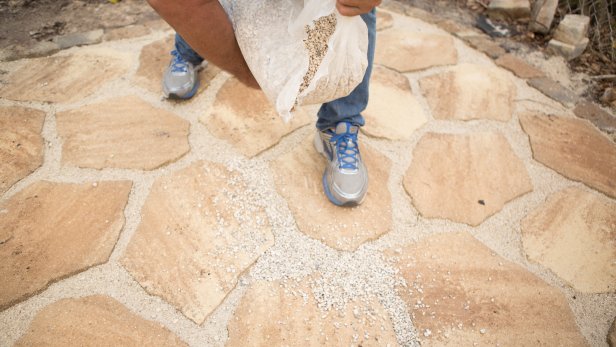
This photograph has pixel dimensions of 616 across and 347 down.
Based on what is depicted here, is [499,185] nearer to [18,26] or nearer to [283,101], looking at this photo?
[283,101]

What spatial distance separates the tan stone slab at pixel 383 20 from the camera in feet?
9.00

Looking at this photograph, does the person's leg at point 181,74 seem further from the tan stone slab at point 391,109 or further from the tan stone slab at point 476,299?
the tan stone slab at point 476,299

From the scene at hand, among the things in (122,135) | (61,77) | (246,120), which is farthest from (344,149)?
(61,77)

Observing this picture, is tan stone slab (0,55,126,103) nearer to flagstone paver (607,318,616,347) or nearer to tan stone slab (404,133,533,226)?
tan stone slab (404,133,533,226)

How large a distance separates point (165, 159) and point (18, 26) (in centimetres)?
149

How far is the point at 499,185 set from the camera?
6.37ft

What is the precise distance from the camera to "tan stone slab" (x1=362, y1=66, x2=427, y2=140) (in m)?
2.12

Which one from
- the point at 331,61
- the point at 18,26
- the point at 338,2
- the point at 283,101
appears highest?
the point at 338,2

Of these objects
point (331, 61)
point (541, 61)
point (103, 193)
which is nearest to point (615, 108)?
point (541, 61)

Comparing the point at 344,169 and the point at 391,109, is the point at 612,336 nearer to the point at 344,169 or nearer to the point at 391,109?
the point at 344,169

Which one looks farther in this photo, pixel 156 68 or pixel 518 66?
pixel 518 66

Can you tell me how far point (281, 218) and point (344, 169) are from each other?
1.18 feet

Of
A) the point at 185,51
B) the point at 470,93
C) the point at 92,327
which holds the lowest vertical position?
the point at 92,327

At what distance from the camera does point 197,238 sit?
1590 millimetres
